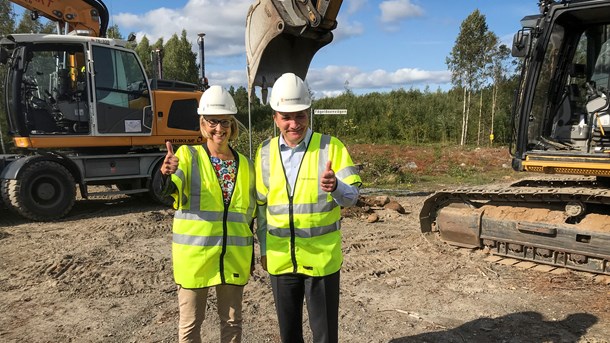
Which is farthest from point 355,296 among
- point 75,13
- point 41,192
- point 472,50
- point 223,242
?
point 472,50

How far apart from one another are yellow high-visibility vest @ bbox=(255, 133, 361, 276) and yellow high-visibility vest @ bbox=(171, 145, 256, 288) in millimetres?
230

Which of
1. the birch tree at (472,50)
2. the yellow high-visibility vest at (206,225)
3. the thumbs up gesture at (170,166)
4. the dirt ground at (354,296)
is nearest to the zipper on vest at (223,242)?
the yellow high-visibility vest at (206,225)

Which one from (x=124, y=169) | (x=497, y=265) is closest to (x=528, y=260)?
(x=497, y=265)

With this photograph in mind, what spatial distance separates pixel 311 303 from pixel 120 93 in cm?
712

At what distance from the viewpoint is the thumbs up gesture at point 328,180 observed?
2.47 meters

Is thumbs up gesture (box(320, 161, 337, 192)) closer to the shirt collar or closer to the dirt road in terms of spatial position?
the shirt collar

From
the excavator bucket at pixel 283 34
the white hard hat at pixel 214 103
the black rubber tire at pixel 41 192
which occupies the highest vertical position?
the excavator bucket at pixel 283 34

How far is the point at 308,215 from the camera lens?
2.68 metres

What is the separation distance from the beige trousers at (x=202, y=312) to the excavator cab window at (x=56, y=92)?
21.5ft

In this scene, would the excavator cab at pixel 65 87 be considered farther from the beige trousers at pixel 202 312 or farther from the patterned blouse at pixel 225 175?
the beige trousers at pixel 202 312

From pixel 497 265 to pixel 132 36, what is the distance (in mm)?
7156

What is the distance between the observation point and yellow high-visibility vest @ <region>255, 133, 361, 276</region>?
8.80 feet

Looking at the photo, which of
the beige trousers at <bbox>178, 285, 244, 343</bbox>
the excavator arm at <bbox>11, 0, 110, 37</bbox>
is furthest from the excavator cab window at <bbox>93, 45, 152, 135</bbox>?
the beige trousers at <bbox>178, 285, 244, 343</bbox>

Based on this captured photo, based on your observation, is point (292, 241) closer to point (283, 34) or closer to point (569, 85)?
point (283, 34)
